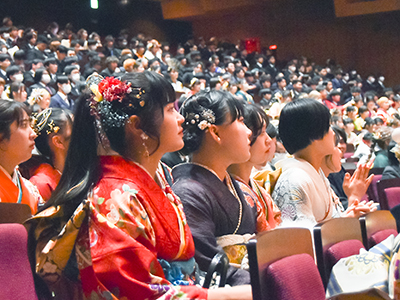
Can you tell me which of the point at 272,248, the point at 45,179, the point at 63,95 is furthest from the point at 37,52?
the point at 272,248

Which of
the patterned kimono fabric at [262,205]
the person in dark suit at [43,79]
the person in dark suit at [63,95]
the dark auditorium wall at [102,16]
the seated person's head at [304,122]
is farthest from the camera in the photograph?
the dark auditorium wall at [102,16]

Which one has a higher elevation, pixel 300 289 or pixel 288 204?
pixel 300 289

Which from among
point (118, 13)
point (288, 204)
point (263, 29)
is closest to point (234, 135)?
point (288, 204)

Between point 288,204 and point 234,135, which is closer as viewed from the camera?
point 234,135

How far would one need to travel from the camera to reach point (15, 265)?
1.25 metres

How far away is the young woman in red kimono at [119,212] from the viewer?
109cm

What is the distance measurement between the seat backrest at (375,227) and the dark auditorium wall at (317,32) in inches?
485

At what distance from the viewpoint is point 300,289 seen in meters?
1.15

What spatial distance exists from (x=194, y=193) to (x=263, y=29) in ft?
45.3

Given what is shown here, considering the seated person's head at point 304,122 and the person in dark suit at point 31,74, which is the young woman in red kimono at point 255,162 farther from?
the person in dark suit at point 31,74

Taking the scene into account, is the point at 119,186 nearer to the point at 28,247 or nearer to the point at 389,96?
the point at 28,247

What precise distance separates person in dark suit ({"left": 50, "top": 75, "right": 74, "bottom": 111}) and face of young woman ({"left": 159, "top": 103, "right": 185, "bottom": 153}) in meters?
4.75

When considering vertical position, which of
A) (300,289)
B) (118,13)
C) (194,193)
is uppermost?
(118,13)

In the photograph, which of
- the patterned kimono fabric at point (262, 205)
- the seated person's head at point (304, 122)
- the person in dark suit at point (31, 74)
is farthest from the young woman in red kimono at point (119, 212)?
the person in dark suit at point (31, 74)
